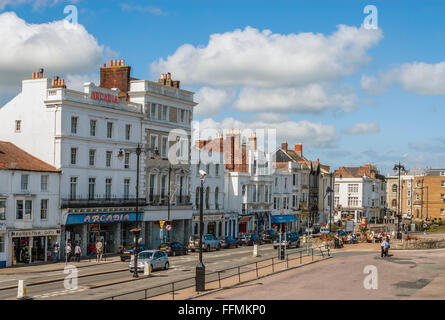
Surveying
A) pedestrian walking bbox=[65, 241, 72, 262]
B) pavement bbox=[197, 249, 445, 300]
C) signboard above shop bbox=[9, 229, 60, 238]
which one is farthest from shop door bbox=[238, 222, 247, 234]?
signboard above shop bbox=[9, 229, 60, 238]

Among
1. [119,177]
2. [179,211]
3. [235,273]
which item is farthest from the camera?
[179,211]

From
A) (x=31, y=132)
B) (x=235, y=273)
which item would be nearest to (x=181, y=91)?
(x=31, y=132)

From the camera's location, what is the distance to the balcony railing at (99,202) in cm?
5262

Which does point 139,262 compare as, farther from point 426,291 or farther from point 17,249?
point 426,291

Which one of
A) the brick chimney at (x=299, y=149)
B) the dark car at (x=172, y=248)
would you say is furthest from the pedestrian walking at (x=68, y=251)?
the brick chimney at (x=299, y=149)

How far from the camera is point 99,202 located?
55.8 meters

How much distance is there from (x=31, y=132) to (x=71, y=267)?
14398 mm

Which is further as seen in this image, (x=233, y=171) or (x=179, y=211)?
(x=233, y=171)

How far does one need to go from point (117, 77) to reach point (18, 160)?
17.1 metres

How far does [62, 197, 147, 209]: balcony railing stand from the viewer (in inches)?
2072

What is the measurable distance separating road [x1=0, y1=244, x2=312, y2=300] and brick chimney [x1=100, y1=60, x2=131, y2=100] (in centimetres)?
1906

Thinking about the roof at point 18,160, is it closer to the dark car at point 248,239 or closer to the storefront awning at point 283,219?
the dark car at point 248,239

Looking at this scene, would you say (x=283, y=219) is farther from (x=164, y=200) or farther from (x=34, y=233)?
(x=34, y=233)

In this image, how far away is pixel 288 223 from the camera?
317 feet
